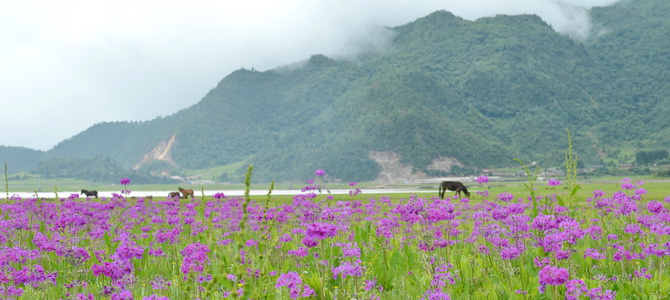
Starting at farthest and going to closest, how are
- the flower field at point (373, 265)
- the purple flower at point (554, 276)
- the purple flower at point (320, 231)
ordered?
the flower field at point (373, 265) → the purple flower at point (320, 231) → the purple flower at point (554, 276)

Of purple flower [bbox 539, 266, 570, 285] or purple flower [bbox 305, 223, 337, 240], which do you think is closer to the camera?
purple flower [bbox 539, 266, 570, 285]

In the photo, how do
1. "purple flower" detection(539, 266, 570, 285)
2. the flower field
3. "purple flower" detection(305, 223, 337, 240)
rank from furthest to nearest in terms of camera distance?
the flower field, "purple flower" detection(305, 223, 337, 240), "purple flower" detection(539, 266, 570, 285)

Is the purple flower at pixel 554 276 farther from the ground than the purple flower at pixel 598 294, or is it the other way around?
the purple flower at pixel 554 276

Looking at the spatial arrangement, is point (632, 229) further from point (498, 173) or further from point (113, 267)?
point (498, 173)

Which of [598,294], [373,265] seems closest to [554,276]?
[598,294]

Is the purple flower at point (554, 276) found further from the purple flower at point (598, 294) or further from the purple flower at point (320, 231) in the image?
the purple flower at point (320, 231)

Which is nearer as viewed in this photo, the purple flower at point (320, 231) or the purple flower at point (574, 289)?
the purple flower at point (574, 289)

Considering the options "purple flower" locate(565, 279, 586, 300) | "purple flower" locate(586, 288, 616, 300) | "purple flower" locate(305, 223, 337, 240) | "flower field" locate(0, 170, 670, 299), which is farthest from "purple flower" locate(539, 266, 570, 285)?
"purple flower" locate(305, 223, 337, 240)

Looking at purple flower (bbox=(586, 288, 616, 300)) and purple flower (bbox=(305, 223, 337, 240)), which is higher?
purple flower (bbox=(305, 223, 337, 240))

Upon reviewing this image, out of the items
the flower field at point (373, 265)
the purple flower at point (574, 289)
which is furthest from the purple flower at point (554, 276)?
the purple flower at point (574, 289)

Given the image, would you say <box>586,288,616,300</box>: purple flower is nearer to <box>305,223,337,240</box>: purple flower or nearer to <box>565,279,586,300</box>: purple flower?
<box>565,279,586,300</box>: purple flower

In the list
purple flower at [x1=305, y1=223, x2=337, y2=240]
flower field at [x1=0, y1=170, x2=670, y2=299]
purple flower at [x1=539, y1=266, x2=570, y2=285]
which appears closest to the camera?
purple flower at [x1=539, y1=266, x2=570, y2=285]

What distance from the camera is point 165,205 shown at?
18.2m

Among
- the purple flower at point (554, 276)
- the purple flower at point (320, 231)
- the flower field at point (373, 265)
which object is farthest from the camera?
the flower field at point (373, 265)
